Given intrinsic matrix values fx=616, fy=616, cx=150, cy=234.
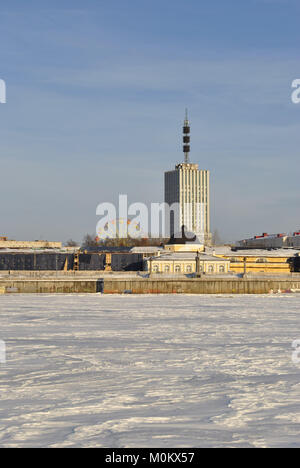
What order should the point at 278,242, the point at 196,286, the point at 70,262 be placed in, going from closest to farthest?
the point at 196,286
the point at 70,262
the point at 278,242

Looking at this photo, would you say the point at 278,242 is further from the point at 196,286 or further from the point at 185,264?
the point at 196,286

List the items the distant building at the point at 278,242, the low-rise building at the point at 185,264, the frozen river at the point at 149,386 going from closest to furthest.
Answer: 1. the frozen river at the point at 149,386
2. the low-rise building at the point at 185,264
3. the distant building at the point at 278,242

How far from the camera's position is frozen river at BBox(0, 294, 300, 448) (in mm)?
9117

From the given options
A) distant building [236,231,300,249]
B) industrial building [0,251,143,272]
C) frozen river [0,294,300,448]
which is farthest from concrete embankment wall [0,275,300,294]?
distant building [236,231,300,249]

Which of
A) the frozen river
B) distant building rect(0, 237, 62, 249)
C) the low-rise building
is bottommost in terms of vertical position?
the frozen river

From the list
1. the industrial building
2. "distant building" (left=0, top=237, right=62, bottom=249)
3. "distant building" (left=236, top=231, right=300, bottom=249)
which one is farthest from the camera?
"distant building" (left=236, top=231, right=300, bottom=249)

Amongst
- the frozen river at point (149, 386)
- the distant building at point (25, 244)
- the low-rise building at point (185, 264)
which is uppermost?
the distant building at point (25, 244)

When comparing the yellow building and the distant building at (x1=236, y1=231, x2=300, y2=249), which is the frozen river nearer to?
the yellow building

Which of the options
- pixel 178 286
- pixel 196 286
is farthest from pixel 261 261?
pixel 178 286

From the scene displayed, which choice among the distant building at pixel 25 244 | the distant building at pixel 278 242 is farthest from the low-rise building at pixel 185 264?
the distant building at pixel 278 242

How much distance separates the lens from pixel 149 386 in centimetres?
1230

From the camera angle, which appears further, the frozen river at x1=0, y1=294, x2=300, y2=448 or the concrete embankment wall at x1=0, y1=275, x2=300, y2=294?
the concrete embankment wall at x1=0, y1=275, x2=300, y2=294

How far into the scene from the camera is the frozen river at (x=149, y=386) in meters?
9.12

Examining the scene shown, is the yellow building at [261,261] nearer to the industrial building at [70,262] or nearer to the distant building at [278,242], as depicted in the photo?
the industrial building at [70,262]
